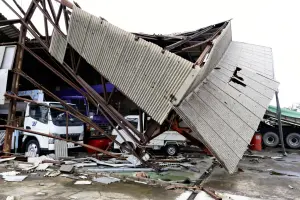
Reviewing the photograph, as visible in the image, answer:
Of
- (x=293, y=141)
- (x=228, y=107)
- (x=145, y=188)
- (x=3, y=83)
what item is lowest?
(x=145, y=188)

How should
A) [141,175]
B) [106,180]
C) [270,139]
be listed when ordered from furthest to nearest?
[270,139] → [141,175] → [106,180]

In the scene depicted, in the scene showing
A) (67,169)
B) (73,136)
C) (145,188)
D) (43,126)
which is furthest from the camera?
(73,136)

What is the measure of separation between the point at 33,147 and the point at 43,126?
43.0 inches

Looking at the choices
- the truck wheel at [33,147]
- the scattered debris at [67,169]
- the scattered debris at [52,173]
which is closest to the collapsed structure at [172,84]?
the scattered debris at [67,169]

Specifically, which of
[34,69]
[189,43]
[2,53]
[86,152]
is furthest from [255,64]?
[34,69]

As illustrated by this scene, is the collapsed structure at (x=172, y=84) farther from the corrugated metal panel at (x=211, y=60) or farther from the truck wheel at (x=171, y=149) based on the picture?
the truck wheel at (x=171, y=149)

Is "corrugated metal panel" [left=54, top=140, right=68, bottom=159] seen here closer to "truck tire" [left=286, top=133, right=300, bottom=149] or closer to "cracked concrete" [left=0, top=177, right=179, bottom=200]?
"cracked concrete" [left=0, top=177, right=179, bottom=200]

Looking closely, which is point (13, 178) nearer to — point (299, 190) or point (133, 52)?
point (133, 52)

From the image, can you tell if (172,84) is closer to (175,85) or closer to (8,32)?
(175,85)

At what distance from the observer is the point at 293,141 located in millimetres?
19266

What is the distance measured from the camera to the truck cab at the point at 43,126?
40.4ft

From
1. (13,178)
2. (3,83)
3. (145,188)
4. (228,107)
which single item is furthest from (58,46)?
(228,107)

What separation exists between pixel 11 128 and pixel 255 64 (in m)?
11.3

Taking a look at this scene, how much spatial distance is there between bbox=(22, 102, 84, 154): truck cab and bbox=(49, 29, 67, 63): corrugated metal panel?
11.0ft
